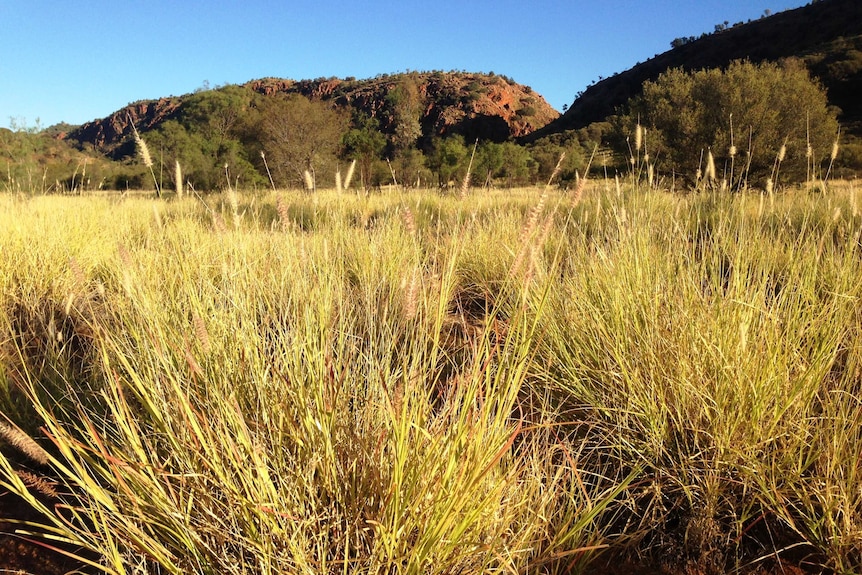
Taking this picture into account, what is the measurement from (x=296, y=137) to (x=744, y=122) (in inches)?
579

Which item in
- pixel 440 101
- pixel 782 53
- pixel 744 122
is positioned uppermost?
pixel 440 101

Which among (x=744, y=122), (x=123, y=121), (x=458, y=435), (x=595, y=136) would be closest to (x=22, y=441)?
(x=458, y=435)

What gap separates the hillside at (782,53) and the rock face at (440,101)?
15.6 metres

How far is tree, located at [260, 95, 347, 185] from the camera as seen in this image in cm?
1755

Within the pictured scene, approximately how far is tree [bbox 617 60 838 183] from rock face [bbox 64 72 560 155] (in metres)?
50.6

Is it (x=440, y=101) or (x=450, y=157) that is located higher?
(x=440, y=101)

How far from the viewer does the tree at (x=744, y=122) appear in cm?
1152

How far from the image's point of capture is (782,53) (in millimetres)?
38125

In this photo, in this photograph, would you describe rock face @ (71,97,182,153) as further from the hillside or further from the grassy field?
the grassy field

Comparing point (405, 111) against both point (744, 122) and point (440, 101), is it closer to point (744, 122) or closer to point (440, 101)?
point (744, 122)

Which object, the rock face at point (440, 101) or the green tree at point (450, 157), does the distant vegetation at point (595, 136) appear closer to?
the green tree at point (450, 157)

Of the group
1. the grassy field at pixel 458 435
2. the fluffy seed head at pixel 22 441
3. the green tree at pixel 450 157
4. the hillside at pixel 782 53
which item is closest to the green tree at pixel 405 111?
the green tree at pixel 450 157

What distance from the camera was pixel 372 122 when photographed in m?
25.4

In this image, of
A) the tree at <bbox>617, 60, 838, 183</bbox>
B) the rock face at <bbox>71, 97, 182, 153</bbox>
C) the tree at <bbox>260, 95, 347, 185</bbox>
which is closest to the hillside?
the tree at <bbox>617, 60, 838, 183</bbox>
